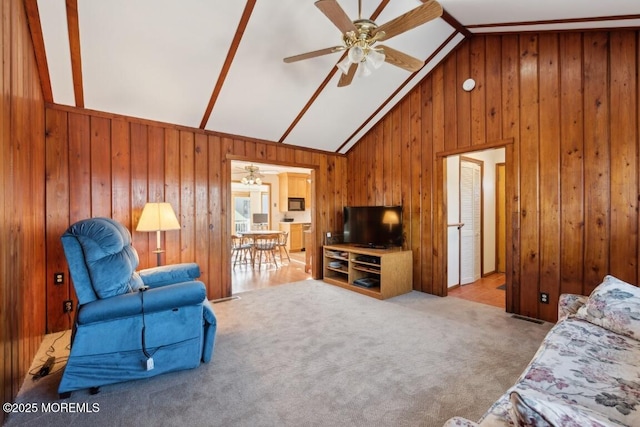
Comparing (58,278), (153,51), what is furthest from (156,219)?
(153,51)

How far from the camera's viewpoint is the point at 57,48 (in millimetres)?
2482

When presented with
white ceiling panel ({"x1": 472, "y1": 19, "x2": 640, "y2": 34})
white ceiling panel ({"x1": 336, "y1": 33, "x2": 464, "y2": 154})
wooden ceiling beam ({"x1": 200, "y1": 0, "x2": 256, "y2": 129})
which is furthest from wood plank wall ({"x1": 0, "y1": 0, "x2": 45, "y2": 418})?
white ceiling panel ({"x1": 472, "y1": 19, "x2": 640, "y2": 34})

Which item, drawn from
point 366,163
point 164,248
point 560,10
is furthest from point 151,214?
point 560,10

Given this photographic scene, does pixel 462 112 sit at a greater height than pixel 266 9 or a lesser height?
lesser

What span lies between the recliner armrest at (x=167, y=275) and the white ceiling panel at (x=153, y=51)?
6.23 ft

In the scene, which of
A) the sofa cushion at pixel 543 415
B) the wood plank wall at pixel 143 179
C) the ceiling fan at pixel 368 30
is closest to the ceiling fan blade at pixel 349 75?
the ceiling fan at pixel 368 30

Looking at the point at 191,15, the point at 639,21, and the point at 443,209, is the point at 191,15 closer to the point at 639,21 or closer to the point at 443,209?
the point at 443,209

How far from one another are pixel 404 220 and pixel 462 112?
65.9 inches

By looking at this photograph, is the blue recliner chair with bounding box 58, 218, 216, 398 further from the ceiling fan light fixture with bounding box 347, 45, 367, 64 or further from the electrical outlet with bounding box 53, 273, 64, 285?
the ceiling fan light fixture with bounding box 347, 45, 367, 64

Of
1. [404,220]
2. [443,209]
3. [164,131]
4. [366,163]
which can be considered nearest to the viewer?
[164,131]

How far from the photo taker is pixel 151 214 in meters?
3.12

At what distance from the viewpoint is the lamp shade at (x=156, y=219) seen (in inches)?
121

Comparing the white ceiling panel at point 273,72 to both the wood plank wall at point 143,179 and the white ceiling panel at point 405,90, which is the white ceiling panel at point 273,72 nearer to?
the wood plank wall at point 143,179

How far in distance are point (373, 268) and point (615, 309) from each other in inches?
106
